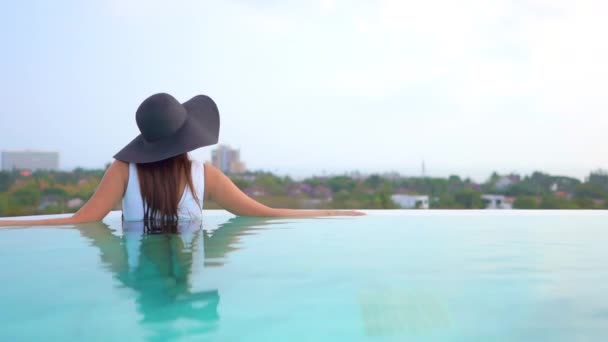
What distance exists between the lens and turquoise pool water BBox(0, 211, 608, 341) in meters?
1.28

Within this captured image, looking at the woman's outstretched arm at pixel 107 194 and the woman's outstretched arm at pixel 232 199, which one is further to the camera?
the woman's outstretched arm at pixel 232 199

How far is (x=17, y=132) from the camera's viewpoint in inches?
849

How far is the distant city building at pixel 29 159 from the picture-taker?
18484mm

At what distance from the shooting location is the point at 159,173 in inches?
101

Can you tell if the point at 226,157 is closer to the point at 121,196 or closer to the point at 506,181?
the point at 506,181

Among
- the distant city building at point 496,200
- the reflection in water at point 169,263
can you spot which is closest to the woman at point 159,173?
the reflection in water at point 169,263

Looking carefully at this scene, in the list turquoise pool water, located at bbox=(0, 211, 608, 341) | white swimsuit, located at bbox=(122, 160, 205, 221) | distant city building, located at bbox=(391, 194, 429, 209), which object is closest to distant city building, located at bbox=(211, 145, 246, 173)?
distant city building, located at bbox=(391, 194, 429, 209)

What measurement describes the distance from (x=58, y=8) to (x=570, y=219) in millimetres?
15825

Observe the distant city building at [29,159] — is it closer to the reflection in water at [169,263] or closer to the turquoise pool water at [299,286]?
the reflection in water at [169,263]

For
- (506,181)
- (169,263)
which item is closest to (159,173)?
(169,263)

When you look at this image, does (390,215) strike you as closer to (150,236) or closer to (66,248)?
(150,236)

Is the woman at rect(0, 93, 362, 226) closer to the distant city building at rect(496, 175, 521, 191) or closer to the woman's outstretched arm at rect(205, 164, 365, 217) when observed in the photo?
the woman's outstretched arm at rect(205, 164, 365, 217)

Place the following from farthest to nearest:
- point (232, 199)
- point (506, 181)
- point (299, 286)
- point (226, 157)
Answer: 1. point (226, 157)
2. point (506, 181)
3. point (232, 199)
4. point (299, 286)

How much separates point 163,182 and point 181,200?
0.54 ft
